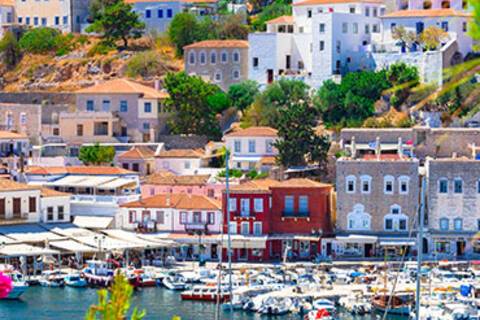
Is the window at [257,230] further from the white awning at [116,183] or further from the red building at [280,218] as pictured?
the white awning at [116,183]

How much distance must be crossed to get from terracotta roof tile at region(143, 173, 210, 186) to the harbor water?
8.89 meters

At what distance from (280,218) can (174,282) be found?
19.5 feet

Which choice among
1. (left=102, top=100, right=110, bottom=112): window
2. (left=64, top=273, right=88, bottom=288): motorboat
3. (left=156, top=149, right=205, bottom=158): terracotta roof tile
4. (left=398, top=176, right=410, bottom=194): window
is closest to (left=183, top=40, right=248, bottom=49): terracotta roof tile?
(left=102, top=100, right=110, bottom=112): window

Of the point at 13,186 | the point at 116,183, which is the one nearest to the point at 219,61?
the point at 116,183

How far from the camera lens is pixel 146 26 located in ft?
238

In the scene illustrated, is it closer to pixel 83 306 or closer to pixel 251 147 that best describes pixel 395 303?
pixel 83 306

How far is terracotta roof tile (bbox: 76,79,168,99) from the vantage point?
60156 mm

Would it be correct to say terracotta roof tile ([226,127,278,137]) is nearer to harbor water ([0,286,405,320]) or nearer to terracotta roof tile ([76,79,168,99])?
terracotta roof tile ([76,79,168,99])

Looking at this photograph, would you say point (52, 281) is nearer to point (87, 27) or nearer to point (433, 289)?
point (433, 289)

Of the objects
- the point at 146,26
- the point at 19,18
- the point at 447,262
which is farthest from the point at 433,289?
the point at 19,18

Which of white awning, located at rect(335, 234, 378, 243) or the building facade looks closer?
white awning, located at rect(335, 234, 378, 243)

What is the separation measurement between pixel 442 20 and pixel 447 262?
1725cm

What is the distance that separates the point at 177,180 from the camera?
169ft

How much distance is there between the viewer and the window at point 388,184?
4697 centimetres
